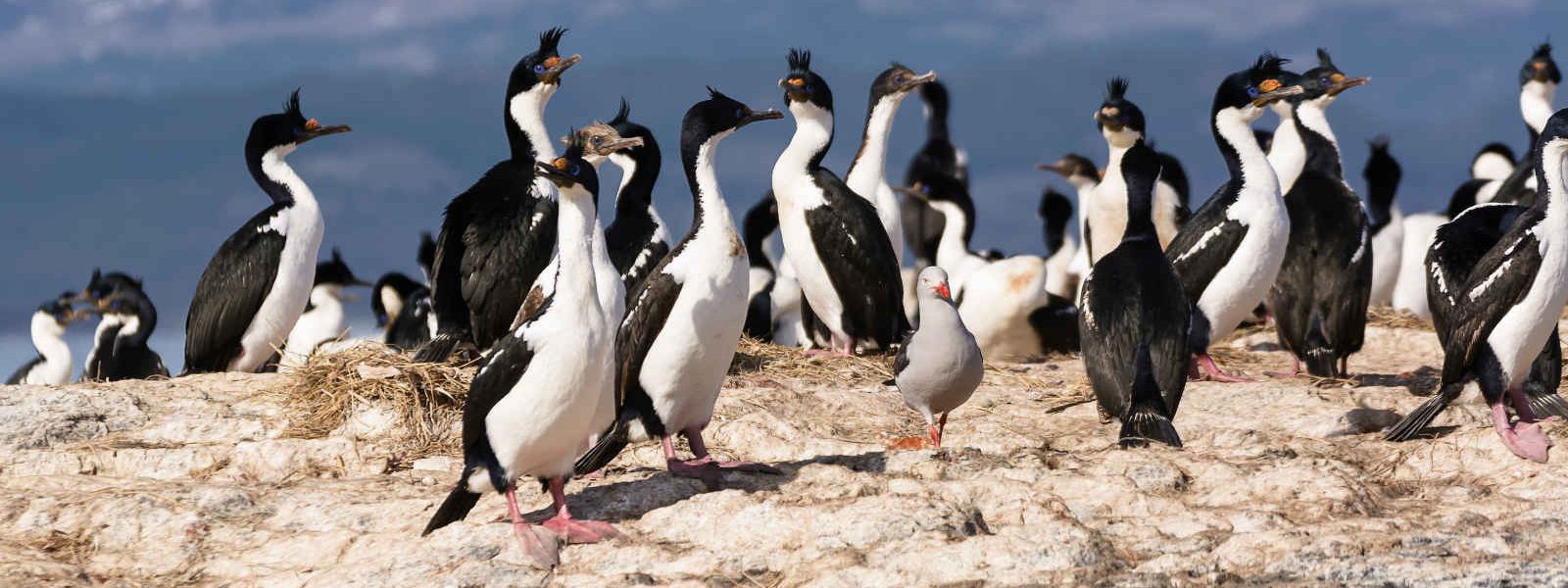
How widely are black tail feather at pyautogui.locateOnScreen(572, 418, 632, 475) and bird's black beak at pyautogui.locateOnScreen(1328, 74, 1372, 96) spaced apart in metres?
7.22

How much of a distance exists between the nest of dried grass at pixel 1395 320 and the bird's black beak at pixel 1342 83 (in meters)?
2.31

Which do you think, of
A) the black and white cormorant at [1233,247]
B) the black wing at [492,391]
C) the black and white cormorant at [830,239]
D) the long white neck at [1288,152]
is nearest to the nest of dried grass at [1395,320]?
the long white neck at [1288,152]

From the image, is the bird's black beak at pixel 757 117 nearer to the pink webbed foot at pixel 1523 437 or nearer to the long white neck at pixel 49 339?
the pink webbed foot at pixel 1523 437

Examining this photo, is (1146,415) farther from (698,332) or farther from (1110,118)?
(1110,118)

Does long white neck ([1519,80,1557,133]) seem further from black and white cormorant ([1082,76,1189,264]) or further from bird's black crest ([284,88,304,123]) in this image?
bird's black crest ([284,88,304,123])

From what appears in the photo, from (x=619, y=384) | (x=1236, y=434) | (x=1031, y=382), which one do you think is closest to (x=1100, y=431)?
(x=1236, y=434)

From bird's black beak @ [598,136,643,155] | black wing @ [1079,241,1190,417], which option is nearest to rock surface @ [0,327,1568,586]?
black wing @ [1079,241,1190,417]

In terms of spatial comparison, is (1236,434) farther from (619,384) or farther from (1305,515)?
(619,384)

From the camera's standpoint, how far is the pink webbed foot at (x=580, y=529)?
6.66m

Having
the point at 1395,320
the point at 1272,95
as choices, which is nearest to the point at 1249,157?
the point at 1272,95

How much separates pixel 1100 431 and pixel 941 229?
1121 centimetres

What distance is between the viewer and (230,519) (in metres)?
7.57

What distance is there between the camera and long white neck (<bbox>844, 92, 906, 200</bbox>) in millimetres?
13641

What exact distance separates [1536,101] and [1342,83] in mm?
7783
